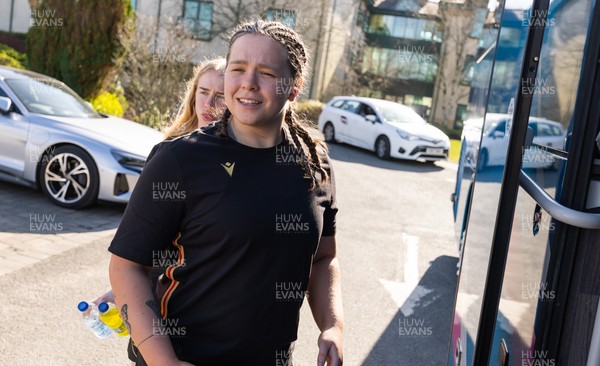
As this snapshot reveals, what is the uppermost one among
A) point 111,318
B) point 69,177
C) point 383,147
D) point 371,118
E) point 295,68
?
point 295,68

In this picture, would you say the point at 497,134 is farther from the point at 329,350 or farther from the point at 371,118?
the point at 371,118

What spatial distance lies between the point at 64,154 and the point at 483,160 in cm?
534

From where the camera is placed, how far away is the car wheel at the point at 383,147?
53.3ft

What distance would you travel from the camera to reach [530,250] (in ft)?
7.04

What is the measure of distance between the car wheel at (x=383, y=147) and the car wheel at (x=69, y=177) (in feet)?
33.9

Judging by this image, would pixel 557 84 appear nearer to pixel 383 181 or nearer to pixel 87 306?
pixel 87 306

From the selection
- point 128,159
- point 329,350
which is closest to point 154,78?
point 128,159

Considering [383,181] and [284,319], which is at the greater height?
[284,319]

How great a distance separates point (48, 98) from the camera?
7914 mm

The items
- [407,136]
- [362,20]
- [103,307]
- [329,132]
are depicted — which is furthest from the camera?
[362,20]

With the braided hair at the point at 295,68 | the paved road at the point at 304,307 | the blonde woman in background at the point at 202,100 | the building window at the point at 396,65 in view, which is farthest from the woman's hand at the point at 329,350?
the building window at the point at 396,65

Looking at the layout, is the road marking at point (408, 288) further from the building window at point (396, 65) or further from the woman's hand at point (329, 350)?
the building window at point (396, 65)

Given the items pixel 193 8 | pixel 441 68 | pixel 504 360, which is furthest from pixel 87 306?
pixel 441 68

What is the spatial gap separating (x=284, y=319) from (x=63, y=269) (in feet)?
13.2
